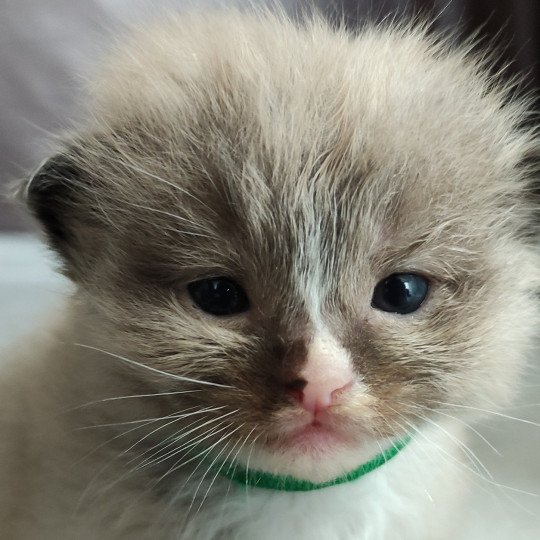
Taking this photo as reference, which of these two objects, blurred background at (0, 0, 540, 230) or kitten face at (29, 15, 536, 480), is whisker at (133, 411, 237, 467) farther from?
blurred background at (0, 0, 540, 230)

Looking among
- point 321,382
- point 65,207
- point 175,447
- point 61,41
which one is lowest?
point 175,447

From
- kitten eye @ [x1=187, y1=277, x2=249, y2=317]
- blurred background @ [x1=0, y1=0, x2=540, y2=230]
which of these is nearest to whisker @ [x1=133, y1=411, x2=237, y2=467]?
kitten eye @ [x1=187, y1=277, x2=249, y2=317]

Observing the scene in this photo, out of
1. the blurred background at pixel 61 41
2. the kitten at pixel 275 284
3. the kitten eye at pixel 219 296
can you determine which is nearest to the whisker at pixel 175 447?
the kitten at pixel 275 284

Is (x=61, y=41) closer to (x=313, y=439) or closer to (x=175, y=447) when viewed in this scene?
(x=175, y=447)

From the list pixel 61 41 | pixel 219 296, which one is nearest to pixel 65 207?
pixel 219 296

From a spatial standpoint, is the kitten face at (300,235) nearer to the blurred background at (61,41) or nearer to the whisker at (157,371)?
the whisker at (157,371)
